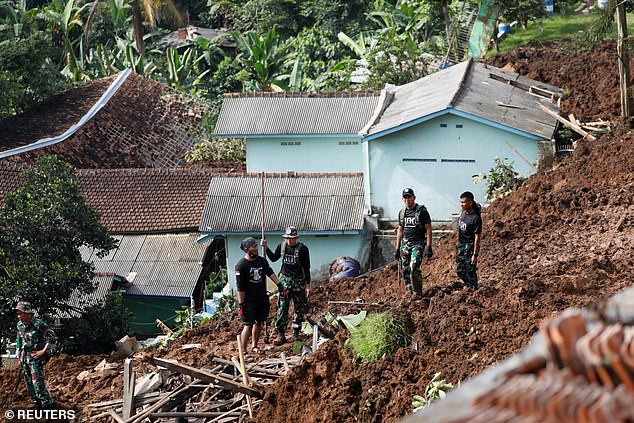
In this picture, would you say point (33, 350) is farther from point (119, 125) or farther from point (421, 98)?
point (119, 125)

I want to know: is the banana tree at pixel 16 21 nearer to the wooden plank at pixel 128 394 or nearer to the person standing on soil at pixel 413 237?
the person standing on soil at pixel 413 237

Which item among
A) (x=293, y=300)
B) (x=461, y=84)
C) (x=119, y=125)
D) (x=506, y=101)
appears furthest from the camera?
(x=119, y=125)

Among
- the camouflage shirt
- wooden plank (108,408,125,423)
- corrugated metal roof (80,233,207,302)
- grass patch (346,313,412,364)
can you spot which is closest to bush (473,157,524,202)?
corrugated metal roof (80,233,207,302)

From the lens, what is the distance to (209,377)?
11242 millimetres

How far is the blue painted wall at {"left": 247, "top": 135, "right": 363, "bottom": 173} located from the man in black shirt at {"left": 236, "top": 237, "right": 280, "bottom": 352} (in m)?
16.2

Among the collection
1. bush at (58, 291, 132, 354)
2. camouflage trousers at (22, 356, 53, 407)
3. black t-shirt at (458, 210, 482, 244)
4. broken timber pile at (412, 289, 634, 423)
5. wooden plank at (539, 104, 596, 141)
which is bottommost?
bush at (58, 291, 132, 354)

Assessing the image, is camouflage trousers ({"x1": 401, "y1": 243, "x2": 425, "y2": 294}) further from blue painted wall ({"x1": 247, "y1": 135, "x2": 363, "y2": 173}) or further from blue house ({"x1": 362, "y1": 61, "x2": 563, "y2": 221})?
blue painted wall ({"x1": 247, "y1": 135, "x2": 363, "y2": 173})

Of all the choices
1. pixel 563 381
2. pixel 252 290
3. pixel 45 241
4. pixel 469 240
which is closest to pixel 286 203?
pixel 45 241

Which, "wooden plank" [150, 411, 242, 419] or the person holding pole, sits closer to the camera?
"wooden plank" [150, 411, 242, 419]

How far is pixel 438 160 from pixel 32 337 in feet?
45.9

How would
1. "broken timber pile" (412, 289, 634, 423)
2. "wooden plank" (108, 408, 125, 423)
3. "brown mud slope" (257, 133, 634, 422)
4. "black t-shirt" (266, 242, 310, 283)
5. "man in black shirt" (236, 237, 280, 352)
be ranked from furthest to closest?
"black t-shirt" (266, 242, 310, 283) < "man in black shirt" (236, 237, 280, 352) < "wooden plank" (108, 408, 125, 423) < "brown mud slope" (257, 133, 634, 422) < "broken timber pile" (412, 289, 634, 423)

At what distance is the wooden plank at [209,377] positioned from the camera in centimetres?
1098

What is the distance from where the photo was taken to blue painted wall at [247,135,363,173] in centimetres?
2891

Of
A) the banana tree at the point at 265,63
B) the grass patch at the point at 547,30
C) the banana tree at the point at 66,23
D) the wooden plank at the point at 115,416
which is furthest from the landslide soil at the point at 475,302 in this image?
the banana tree at the point at 66,23
